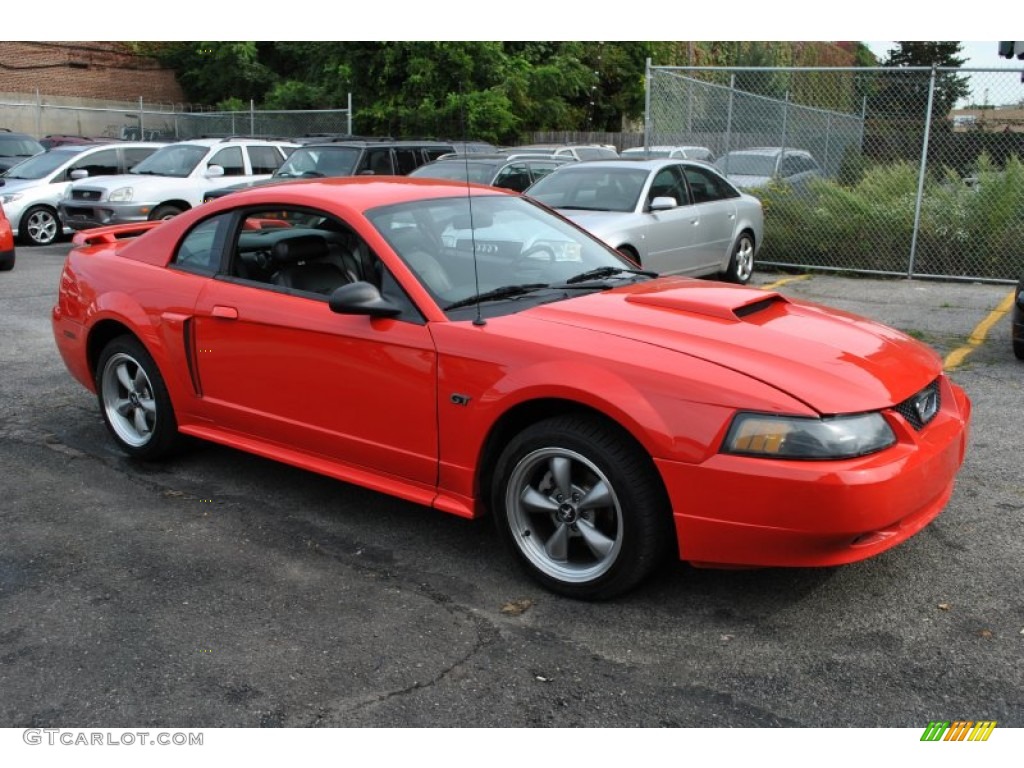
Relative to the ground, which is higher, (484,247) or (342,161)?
(342,161)

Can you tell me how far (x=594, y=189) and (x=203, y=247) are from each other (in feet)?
19.8

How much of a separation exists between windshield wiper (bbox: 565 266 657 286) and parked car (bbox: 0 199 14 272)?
10.2 metres

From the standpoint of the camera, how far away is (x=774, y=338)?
12.6ft

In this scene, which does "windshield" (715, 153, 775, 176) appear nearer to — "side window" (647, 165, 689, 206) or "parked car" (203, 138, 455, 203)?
"parked car" (203, 138, 455, 203)

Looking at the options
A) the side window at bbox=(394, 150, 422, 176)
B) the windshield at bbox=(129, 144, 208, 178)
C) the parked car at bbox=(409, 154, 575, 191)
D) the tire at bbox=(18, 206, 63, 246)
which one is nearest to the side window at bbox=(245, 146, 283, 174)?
the windshield at bbox=(129, 144, 208, 178)

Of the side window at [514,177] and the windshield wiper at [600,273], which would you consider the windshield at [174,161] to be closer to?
the side window at [514,177]

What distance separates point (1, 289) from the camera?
11.3 metres

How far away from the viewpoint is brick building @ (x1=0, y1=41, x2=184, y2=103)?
135 ft

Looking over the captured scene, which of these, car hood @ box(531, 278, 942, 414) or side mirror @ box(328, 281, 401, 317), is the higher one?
side mirror @ box(328, 281, 401, 317)

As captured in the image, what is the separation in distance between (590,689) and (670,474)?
0.77m

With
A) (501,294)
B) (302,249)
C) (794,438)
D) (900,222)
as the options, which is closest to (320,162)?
(900,222)

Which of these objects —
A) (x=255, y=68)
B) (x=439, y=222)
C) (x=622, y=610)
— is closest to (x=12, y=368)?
(x=439, y=222)

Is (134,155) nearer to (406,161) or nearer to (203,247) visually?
(406,161)

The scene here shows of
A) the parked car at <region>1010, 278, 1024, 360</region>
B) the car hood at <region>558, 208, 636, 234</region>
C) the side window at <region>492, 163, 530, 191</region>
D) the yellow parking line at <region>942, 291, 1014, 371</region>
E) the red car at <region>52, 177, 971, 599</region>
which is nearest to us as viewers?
the red car at <region>52, 177, 971, 599</region>
